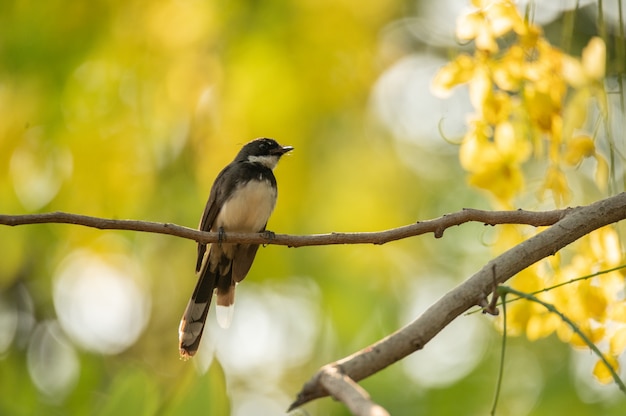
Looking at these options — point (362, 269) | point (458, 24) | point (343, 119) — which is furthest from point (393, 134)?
point (458, 24)

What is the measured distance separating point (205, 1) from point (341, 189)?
5.82ft

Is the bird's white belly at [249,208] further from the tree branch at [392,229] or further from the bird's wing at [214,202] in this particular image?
the tree branch at [392,229]

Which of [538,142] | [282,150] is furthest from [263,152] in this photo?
[538,142]

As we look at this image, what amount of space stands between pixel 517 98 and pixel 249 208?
2154 millimetres

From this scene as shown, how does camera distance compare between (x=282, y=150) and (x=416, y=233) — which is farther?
(x=282, y=150)

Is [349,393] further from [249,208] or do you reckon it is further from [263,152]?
[263,152]

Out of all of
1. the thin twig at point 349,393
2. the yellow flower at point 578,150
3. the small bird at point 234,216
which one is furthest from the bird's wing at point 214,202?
the thin twig at point 349,393

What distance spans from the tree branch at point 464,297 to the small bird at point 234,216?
2.51m

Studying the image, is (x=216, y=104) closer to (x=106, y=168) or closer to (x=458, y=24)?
(x=106, y=168)

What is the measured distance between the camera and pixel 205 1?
17.3 ft

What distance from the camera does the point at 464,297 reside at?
249cm

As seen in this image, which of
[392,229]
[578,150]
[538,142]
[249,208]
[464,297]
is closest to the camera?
[464,297]

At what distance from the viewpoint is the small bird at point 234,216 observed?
537 centimetres

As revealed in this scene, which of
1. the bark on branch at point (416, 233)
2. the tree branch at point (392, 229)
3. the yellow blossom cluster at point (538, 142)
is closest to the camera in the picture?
the bark on branch at point (416, 233)
